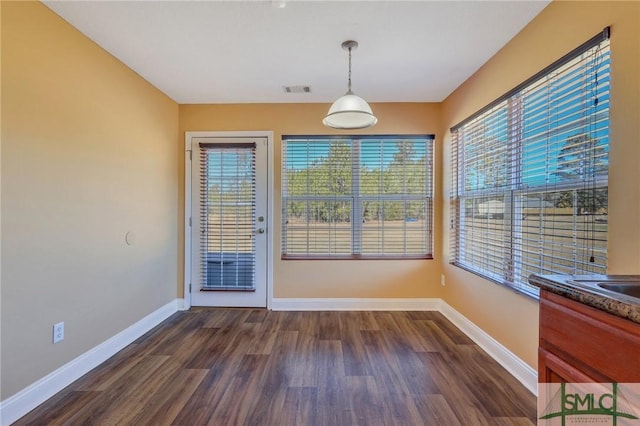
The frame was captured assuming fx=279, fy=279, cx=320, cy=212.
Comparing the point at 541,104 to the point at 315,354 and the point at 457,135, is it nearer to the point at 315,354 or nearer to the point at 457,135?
the point at 457,135

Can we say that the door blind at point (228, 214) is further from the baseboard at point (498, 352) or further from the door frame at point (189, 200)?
the baseboard at point (498, 352)

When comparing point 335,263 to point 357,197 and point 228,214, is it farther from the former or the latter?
point 228,214

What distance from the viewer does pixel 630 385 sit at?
776 mm

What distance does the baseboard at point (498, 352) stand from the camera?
1.95m

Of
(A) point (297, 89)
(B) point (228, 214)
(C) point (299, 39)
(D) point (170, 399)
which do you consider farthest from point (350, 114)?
(D) point (170, 399)

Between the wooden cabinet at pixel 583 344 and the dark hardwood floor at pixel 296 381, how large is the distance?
92cm

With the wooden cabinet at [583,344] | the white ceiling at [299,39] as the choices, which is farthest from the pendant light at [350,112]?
the wooden cabinet at [583,344]

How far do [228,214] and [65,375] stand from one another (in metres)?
1.98

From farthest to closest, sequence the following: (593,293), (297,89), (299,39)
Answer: (297,89), (299,39), (593,293)

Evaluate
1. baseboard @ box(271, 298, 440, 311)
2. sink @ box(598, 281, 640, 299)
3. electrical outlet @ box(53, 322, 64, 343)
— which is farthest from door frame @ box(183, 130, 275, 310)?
sink @ box(598, 281, 640, 299)

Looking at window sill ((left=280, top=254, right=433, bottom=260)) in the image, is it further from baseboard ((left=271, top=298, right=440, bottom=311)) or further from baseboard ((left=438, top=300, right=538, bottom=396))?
baseboard ((left=438, top=300, right=538, bottom=396))

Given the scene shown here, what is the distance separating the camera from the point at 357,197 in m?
3.46

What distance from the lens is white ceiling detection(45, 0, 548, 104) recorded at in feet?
6.02

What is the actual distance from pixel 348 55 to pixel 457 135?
153 centimetres
